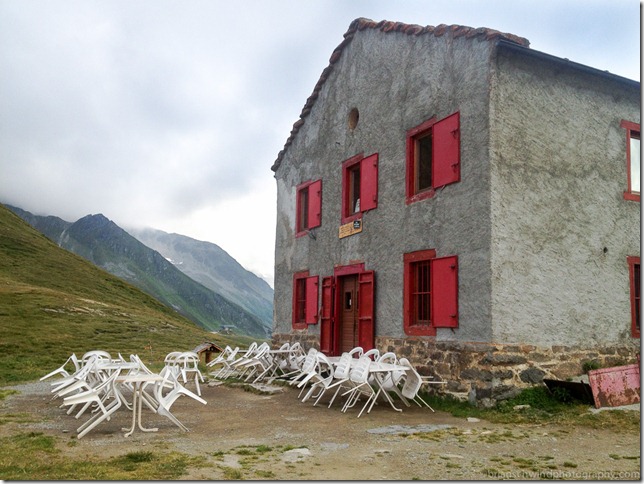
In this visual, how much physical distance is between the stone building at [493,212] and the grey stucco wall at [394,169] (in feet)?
0.11

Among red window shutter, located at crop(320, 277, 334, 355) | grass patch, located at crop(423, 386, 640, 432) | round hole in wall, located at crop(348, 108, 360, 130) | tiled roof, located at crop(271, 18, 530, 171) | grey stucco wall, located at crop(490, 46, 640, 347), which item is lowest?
grass patch, located at crop(423, 386, 640, 432)

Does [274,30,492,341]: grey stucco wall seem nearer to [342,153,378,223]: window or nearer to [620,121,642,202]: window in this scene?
[342,153,378,223]: window

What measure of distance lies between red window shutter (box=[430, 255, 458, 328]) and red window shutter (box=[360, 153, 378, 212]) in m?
2.42

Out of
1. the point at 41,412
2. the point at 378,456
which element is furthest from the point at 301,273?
the point at 378,456

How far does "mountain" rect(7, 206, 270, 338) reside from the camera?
132750 millimetres

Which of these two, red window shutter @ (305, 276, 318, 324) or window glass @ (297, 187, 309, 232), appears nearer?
red window shutter @ (305, 276, 318, 324)

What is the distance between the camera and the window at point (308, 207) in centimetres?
1407

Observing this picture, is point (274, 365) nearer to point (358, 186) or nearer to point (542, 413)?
point (358, 186)

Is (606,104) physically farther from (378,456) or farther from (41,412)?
(41,412)

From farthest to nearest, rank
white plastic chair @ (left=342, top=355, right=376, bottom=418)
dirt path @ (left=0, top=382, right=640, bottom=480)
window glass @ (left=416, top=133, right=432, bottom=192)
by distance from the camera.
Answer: window glass @ (left=416, top=133, right=432, bottom=192), white plastic chair @ (left=342, top=355, right=376, bottom=418), dirt path @ (left=0, top=382, right=640, bottom=480)

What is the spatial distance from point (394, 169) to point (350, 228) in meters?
1.85

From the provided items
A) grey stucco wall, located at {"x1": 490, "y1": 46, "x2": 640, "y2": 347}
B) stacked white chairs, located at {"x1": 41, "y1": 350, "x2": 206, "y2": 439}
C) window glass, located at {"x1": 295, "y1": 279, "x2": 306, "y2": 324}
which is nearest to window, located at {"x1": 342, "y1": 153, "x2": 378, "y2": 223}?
window glass, located at {"x1": 295, "y1": 279, "x2": 306, "y2": 324}

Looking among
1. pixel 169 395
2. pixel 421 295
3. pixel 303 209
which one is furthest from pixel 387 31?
pixel 169 395

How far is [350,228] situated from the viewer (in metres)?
12.6
